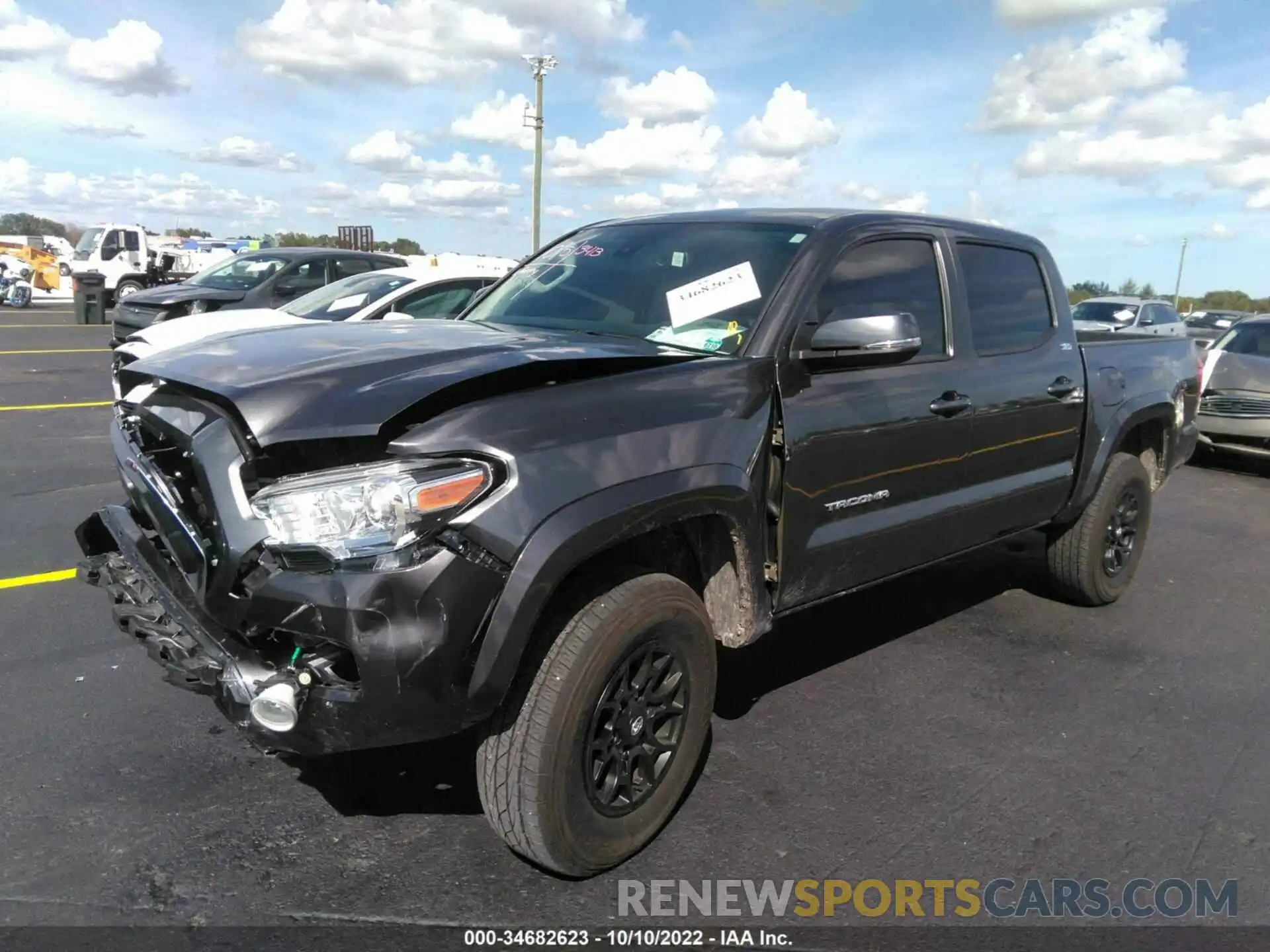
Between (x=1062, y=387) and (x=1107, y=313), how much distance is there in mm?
15351

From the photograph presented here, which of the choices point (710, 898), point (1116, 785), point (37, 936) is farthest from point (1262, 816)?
point (37, 936)

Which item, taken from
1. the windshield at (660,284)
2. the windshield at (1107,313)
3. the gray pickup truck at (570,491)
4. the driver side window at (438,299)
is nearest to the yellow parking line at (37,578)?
the gray pickup truck at (570,491)

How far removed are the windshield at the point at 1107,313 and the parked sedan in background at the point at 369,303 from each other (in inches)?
474

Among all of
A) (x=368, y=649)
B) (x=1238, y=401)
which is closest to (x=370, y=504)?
(x=368, y=649)

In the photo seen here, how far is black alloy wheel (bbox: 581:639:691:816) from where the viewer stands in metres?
2.80

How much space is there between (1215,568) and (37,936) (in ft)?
21.8

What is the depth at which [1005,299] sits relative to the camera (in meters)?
4.53

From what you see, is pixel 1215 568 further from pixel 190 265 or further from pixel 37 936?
pixel 190 265

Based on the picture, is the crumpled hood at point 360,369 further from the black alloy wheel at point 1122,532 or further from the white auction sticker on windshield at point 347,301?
the white auction sticker on windshield at point 347,301

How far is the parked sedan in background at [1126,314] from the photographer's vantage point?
691 inches

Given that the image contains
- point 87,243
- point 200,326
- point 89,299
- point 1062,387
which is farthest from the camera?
point 87,243

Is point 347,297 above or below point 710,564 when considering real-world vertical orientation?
above

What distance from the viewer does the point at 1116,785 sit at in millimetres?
3555

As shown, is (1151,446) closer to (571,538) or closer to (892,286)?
(892,286)
